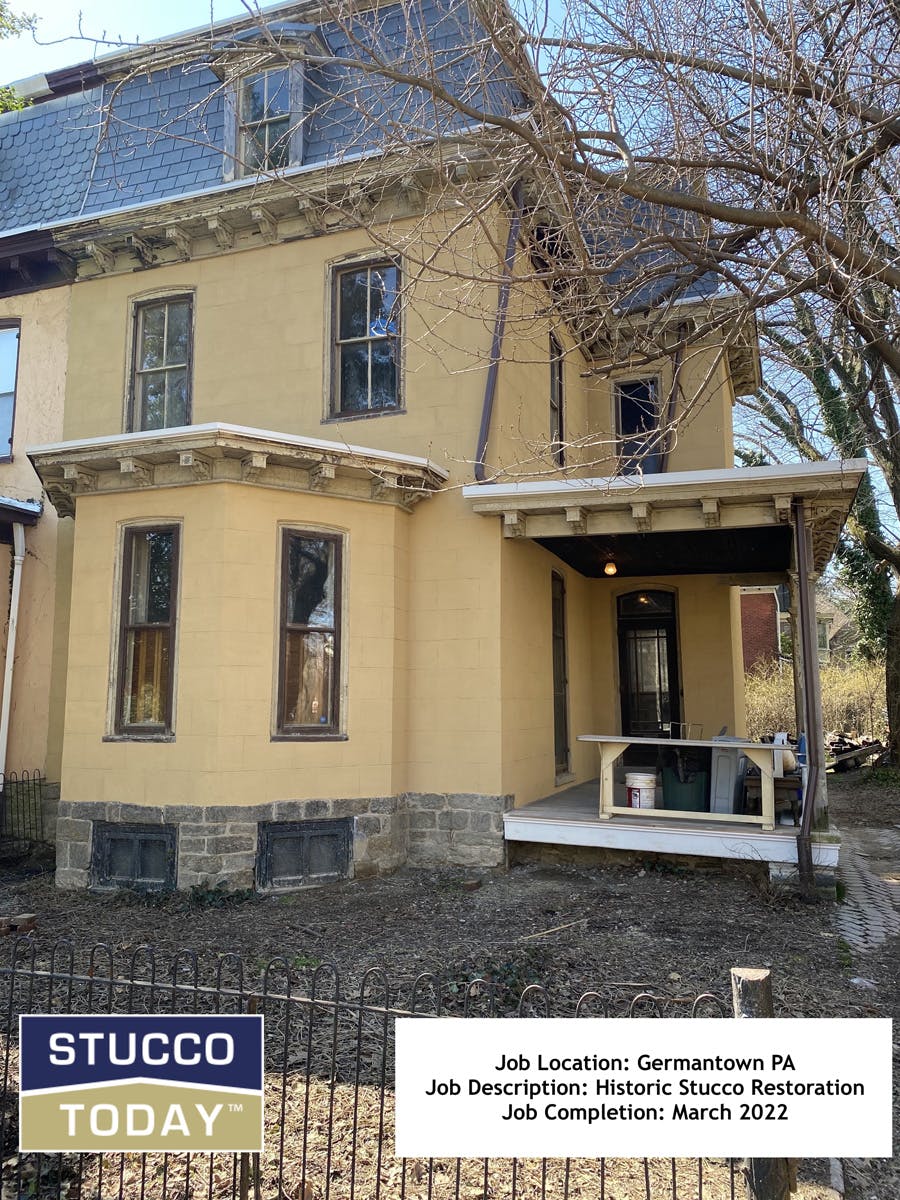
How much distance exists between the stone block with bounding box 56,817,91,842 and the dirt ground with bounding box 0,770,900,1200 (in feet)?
1.65

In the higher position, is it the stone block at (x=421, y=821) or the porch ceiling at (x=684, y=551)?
the porch ceiling at (x=684, y=551)

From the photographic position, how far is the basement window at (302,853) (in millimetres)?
7711

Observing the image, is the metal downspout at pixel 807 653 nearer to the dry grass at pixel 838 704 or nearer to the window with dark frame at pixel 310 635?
the window with dark frame at pixel 310 635

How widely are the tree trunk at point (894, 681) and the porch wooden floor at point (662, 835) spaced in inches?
384

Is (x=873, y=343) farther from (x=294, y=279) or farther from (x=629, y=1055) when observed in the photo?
(x=294, y=279)

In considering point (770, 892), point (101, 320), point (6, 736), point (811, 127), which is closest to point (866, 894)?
point (770, 892)

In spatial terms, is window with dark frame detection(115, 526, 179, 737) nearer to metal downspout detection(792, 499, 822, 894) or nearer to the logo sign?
the logo sign

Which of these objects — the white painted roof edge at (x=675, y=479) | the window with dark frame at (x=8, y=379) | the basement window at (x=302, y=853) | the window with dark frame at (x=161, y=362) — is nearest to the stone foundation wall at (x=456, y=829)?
the basement window at (x=302, y=853)

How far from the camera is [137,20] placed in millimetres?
6234

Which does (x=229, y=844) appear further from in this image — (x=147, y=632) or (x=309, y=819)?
(x=147, y=632)

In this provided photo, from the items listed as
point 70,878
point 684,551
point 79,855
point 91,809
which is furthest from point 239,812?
point 684,551

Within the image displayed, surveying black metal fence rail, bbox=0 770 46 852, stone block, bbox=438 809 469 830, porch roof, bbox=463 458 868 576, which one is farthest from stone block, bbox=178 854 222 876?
porch roof, bbox=463 458 868 576

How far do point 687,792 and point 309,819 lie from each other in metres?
3.71

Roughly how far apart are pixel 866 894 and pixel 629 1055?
6.20 meters
